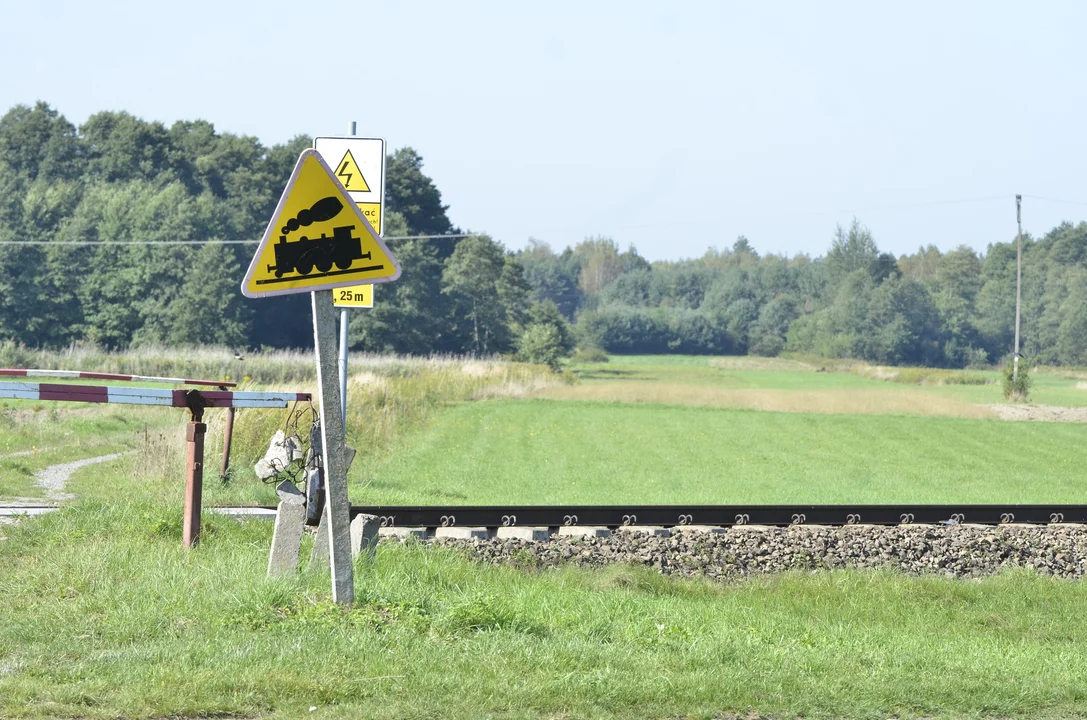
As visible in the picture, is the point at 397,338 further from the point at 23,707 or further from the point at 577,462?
Result: the point at 23,707

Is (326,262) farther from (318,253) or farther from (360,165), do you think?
(360,165)

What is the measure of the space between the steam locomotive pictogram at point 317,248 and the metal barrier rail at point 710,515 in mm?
5527

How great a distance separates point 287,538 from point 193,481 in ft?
5.32

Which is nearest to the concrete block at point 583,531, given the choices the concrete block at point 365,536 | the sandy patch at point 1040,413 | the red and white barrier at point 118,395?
the concrete block at point 365,536

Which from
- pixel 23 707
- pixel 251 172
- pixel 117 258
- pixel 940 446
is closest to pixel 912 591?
pixel 23 707

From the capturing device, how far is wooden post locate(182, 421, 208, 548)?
921cm

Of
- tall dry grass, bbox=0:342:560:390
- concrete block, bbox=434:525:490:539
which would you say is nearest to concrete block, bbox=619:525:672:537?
concrete block, bbox=434:525:490:539

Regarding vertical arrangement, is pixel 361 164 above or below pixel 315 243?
above

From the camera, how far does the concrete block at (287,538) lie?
313 inches

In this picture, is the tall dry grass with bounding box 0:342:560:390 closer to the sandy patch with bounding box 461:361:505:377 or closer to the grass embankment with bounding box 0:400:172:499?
the sandy patch with bounding box 461:361:505:377

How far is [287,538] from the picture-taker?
314 inches

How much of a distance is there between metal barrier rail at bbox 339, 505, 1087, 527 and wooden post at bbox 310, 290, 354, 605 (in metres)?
5.11

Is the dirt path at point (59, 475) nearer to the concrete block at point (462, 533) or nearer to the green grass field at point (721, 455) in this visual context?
the green grass field at point (721, 455)

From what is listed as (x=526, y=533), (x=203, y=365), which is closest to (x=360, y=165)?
(x=526, y=533)
